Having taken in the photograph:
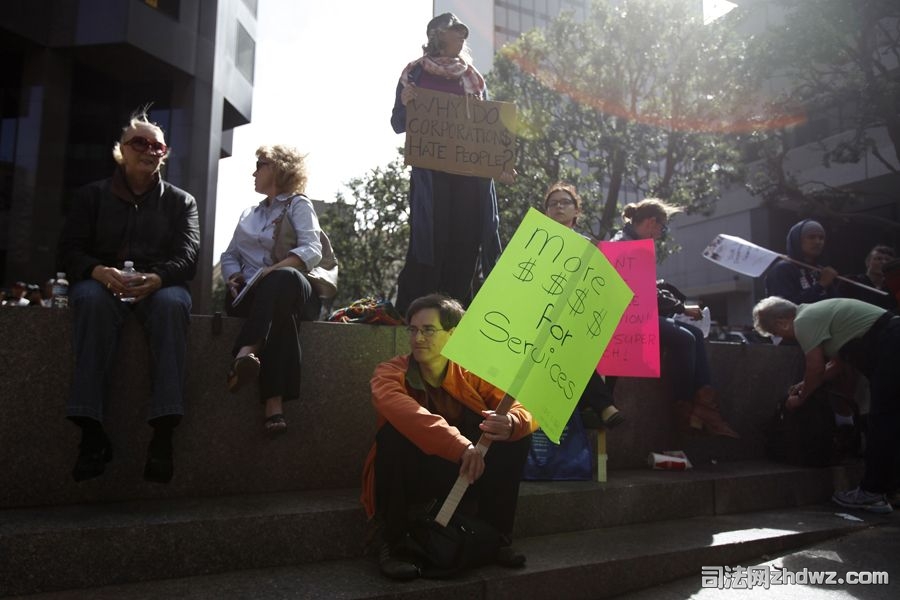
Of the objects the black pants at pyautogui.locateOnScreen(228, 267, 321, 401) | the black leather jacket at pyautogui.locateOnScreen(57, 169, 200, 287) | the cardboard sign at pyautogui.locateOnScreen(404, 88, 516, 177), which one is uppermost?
the cardboard sign at pyautogui.locateOnScreen(404, 88, 516, 177)

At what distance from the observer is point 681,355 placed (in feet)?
17.1

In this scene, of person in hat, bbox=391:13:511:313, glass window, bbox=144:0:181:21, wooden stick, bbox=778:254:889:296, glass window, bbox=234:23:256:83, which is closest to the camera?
person in hat, bbox=391:13:511:313

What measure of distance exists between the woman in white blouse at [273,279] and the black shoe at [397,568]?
101 cm

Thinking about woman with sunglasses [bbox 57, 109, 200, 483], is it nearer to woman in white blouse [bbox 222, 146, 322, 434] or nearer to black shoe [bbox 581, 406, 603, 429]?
woman in white blouse [bbox 222, 146, 322, 434]

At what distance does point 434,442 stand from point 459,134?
8.29ft

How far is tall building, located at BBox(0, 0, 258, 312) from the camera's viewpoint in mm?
17500

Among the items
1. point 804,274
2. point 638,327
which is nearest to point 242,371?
point 638,327

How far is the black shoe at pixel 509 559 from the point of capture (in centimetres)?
321

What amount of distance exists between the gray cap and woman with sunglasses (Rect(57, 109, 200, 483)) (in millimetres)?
2069

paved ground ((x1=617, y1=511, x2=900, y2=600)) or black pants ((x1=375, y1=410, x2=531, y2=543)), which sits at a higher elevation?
black pants ((x1=375, y1=410, x2=531, y2=543))

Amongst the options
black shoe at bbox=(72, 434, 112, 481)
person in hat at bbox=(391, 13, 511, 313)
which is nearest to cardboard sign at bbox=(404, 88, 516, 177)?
person in hat at bbox=(391, 13, 511, 313)

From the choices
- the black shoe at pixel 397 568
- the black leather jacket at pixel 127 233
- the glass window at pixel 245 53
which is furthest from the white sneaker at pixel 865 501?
the glass window at pixel 245 53

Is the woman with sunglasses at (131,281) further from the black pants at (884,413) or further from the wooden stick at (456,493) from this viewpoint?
the black pants at (884,413)

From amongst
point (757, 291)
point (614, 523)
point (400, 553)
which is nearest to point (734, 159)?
point (757, 291)
